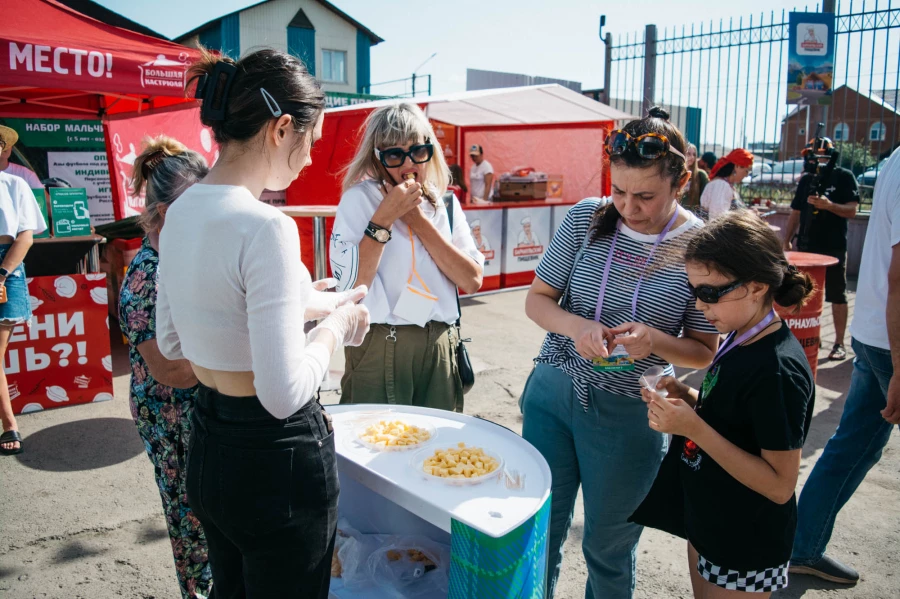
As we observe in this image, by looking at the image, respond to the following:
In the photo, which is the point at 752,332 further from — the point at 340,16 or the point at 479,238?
the point at 340,16

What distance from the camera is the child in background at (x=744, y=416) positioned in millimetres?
1672

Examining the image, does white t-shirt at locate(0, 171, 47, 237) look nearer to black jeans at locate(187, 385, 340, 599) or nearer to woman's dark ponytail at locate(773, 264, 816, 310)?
black jeans at locate(187, 385, 340, 599)

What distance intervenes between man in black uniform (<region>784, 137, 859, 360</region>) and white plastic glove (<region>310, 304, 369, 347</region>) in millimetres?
5475

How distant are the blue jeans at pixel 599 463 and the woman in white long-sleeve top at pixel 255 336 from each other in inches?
35.6

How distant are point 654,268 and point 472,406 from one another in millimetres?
2992

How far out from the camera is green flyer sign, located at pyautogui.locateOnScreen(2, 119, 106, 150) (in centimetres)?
784

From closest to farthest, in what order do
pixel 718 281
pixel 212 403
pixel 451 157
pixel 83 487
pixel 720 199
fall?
1. pixel 212 403
2. pixel 718 281
3. pixel 83 487
4. pixel 720 199
5. pixel 451 157

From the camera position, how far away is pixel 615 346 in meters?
1.95

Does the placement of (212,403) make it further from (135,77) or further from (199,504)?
(135,77)

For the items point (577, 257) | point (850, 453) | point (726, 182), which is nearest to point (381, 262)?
point (577, 257)

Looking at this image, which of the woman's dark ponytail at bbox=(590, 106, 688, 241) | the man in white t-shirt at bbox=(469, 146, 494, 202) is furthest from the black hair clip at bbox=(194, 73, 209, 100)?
the man in white t-shirt at bbox=(469, 146, 494, 202)

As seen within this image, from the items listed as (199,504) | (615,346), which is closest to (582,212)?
(615,346)

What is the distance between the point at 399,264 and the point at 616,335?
36.0 inches

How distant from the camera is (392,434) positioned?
2.08 m
